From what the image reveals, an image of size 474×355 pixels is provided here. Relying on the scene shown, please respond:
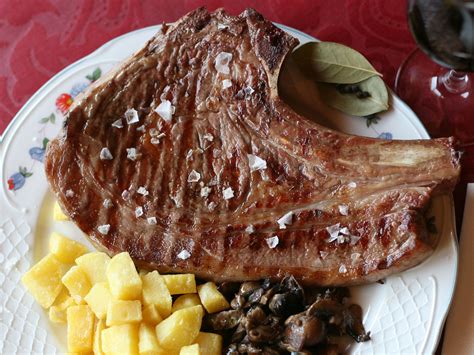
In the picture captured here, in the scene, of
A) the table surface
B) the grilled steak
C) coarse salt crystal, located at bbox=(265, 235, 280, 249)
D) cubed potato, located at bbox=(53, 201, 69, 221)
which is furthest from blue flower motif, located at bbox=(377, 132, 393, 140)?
cubed potato, located at bbox=(53, 201, 69, 221)

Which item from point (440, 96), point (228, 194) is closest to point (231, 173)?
point (228, 194)

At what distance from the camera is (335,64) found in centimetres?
301

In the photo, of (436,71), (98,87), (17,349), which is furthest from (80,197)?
(436,71)

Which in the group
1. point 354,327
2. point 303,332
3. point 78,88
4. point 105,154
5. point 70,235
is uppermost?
point 78,88

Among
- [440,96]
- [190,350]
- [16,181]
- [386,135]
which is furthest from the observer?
[440,96]

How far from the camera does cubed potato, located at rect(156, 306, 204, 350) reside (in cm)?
253

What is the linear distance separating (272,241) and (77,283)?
892mm

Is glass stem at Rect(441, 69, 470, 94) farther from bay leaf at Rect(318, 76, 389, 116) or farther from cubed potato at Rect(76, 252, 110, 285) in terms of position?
cubed potato at Rect(76, 252, 110, 285)

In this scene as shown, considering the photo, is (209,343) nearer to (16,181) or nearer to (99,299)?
(99,299)

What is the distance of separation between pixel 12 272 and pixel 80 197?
51cm

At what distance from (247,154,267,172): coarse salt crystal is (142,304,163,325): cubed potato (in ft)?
2.40

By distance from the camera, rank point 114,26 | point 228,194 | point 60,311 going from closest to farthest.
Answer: point 228,194 → point 60,311 → point 114,26

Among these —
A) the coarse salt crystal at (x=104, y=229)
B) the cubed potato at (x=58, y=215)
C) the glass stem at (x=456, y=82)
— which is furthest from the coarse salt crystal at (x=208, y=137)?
the glass stem at (x=456, y=82)

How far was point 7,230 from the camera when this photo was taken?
2.96 metres
